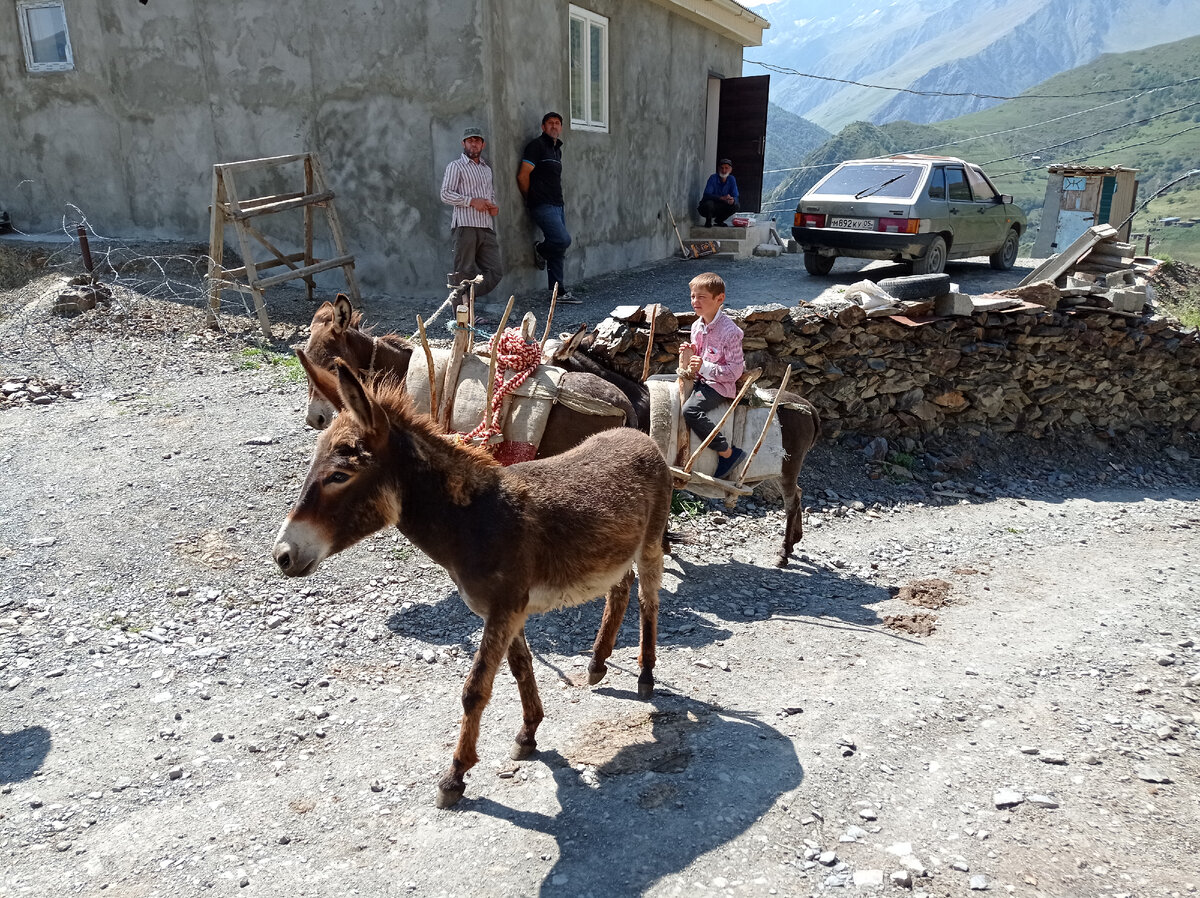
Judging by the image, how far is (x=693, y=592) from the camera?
555 cm

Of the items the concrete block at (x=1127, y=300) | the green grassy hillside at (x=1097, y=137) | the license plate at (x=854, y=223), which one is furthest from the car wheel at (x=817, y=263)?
the green grassy hillside at (x=1097, y=137)

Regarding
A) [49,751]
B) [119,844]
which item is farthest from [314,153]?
[119,844]

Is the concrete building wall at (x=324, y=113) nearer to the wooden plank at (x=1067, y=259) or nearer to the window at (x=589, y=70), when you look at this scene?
the window at (x=589, y=70)

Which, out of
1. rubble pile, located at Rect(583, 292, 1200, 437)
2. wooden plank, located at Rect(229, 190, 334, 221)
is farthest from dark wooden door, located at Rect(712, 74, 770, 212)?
wooden plank, located at Rect(229, 190, 334, 221)

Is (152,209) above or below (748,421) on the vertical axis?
above

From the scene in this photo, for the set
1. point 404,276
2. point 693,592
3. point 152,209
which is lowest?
point 693,592

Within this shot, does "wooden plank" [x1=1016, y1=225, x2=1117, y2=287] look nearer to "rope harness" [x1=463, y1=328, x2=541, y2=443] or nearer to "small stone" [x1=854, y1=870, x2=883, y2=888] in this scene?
"rope harness" [x1=463, y1=328, x2=541, y2=443]

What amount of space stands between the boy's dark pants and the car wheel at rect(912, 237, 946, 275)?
791cm

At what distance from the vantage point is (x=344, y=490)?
10.0ft

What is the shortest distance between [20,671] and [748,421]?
435 centimetres

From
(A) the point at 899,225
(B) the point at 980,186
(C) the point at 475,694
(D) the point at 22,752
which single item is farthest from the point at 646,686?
(B) the point at 980,186

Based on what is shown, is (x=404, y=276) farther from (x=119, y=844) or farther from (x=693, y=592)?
(x=119, y=844)

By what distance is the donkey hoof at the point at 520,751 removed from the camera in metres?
3.63

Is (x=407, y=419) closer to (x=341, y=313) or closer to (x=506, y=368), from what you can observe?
(x=506, y=368)
